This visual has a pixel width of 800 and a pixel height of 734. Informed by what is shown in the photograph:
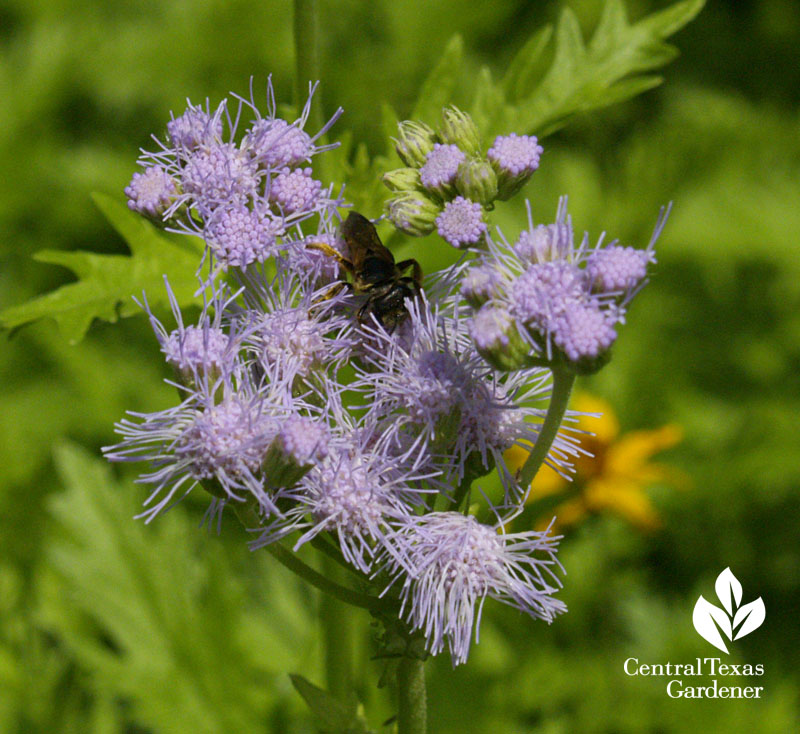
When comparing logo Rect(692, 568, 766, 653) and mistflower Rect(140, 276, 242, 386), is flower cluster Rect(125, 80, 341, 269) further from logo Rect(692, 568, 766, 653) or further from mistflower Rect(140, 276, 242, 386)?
logo Rect(692, 568, 766, 653)

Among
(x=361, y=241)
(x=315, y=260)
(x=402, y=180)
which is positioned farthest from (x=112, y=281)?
(x=402, y=180)

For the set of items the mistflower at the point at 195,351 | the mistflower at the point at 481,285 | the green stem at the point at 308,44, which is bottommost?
the mistflower at the point at 195,351

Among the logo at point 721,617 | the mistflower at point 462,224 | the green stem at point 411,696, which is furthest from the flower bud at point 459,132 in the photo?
the logo at point 721,617

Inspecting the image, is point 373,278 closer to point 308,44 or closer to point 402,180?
point 402,180

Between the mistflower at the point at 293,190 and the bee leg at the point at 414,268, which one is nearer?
the mistflower at the point at 293,190

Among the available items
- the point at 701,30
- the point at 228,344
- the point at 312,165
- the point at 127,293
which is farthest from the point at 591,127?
the point at 228,344

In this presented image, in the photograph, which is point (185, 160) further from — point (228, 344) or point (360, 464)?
point (360, 464)

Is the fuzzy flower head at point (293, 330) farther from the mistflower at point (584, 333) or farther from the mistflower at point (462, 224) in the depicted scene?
the mistflower at point (584, 333)
